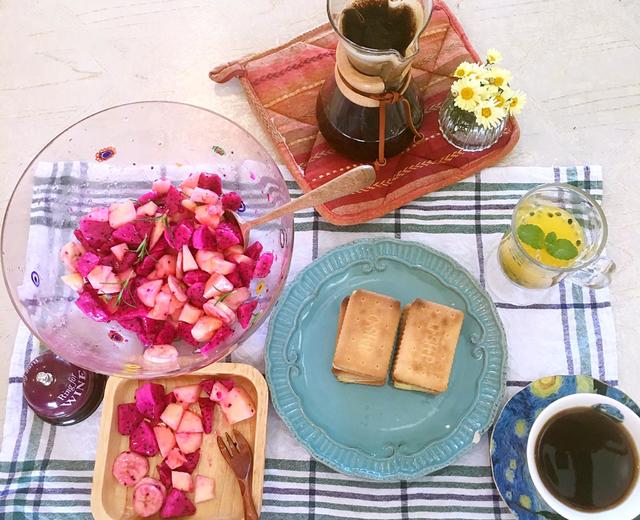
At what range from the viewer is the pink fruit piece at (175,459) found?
1147 millimetres

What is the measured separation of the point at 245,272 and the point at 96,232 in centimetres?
27

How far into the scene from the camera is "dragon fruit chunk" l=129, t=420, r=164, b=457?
1.15 metres

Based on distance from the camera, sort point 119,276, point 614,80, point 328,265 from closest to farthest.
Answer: point 119,276
point 328,265
point 614,80

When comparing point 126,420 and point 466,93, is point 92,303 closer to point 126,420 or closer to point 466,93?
point 126,420

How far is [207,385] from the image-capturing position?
1175mm

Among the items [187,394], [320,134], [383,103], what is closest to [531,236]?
[383,103]

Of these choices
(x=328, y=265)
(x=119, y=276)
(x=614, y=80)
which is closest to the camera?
(x=119, y=276)

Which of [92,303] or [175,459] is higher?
[92,303]

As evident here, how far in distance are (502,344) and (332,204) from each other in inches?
16.2

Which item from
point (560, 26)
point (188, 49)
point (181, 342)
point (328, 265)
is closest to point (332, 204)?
point (328, 265)

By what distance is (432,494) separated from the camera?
1164mm

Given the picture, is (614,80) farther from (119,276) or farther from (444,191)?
(119,276)

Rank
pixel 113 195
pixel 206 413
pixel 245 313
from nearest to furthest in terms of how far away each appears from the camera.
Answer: pixel 245 313 → pixel 206 413 → pixel 113 195

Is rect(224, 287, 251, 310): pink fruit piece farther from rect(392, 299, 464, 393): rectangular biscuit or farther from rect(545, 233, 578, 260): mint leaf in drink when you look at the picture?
rect(545, 233, 578, 260): mint leaf in drink
